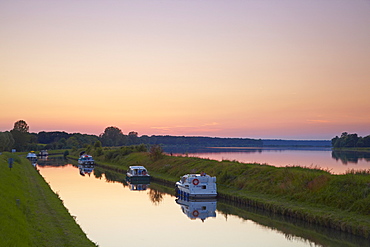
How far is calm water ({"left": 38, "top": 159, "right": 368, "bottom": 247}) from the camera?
19.7m

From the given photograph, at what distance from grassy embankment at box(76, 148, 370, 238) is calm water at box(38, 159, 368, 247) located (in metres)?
0.70

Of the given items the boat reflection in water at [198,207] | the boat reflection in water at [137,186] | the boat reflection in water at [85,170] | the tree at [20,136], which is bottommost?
the boat reflection in water at [85,170]

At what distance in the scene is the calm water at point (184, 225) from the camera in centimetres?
1967

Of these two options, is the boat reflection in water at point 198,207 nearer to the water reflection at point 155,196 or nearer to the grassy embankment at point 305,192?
the water reflection at point 155,196

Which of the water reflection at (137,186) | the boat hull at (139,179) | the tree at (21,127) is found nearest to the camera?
the water reflection at (137,186)

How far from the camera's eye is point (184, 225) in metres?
24.0

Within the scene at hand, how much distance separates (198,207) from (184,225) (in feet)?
22.6

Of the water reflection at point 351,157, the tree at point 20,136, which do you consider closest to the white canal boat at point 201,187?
the water reflection at point 351,157

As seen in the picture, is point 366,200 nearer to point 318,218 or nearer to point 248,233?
point 318,218

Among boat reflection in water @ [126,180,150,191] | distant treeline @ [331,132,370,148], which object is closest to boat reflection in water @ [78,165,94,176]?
boat reflection in water @ [126,180,150,191]

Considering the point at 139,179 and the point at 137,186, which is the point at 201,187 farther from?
the point at 139,179

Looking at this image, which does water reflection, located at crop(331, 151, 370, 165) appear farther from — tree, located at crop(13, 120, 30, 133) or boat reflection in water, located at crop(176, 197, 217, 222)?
tree, located at crop(13, 120, 30, 133)

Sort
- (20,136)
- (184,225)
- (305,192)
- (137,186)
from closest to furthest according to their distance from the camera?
1. (184,225)
2. (305,192)
3. (137,186)
4. (20,136)

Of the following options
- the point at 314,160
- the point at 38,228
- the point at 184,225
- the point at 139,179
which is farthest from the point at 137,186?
the point at 314,160
